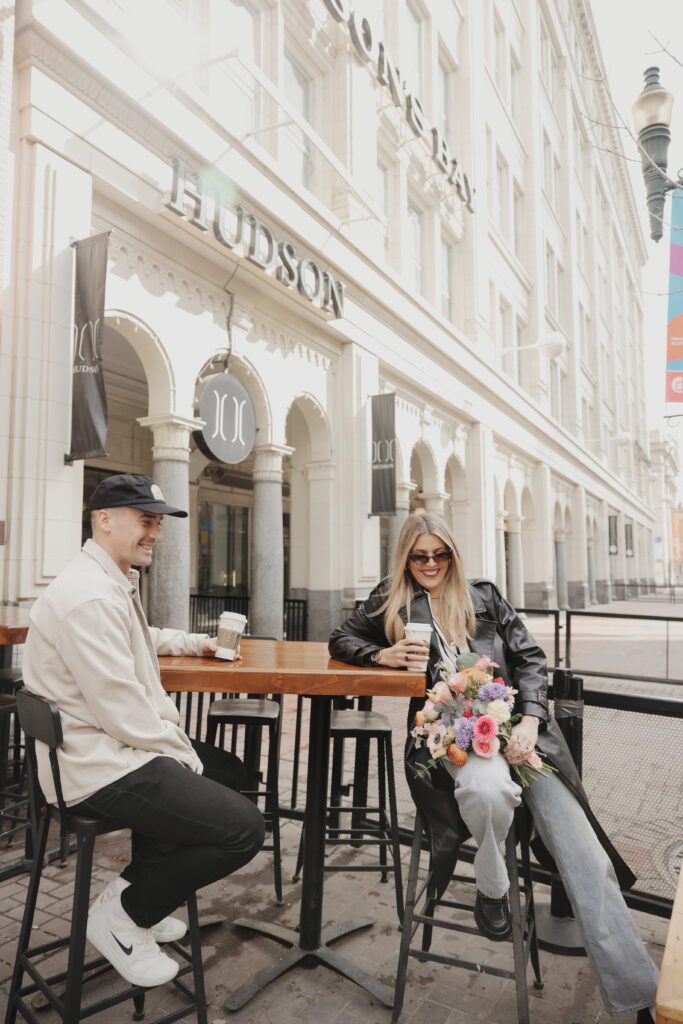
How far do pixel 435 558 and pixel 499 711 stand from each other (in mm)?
893

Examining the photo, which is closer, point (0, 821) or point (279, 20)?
point (0, 821)

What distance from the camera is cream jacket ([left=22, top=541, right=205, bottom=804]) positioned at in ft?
6.98

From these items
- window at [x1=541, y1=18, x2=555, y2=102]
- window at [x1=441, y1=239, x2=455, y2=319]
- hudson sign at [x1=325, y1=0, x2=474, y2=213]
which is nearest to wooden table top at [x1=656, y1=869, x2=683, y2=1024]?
hudson sign at [x1=325, y1=0, x2=474, y2=213]

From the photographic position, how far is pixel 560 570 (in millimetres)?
28562

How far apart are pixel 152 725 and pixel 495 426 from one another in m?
19.2

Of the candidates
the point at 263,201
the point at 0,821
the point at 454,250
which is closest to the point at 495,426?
the point at 454,250

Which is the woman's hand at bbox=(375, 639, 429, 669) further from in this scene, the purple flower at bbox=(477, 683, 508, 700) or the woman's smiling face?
the woman's smiling face

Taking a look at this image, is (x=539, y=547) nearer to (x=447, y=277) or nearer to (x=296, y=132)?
(x=447, y=277)

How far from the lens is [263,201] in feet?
32.8

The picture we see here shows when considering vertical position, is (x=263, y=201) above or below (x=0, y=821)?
above

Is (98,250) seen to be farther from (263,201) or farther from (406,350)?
(406,350)

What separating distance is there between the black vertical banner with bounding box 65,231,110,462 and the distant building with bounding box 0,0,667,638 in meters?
0.14

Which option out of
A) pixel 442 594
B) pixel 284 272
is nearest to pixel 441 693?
pixel 442 594

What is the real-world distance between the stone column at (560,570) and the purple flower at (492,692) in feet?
88.9
